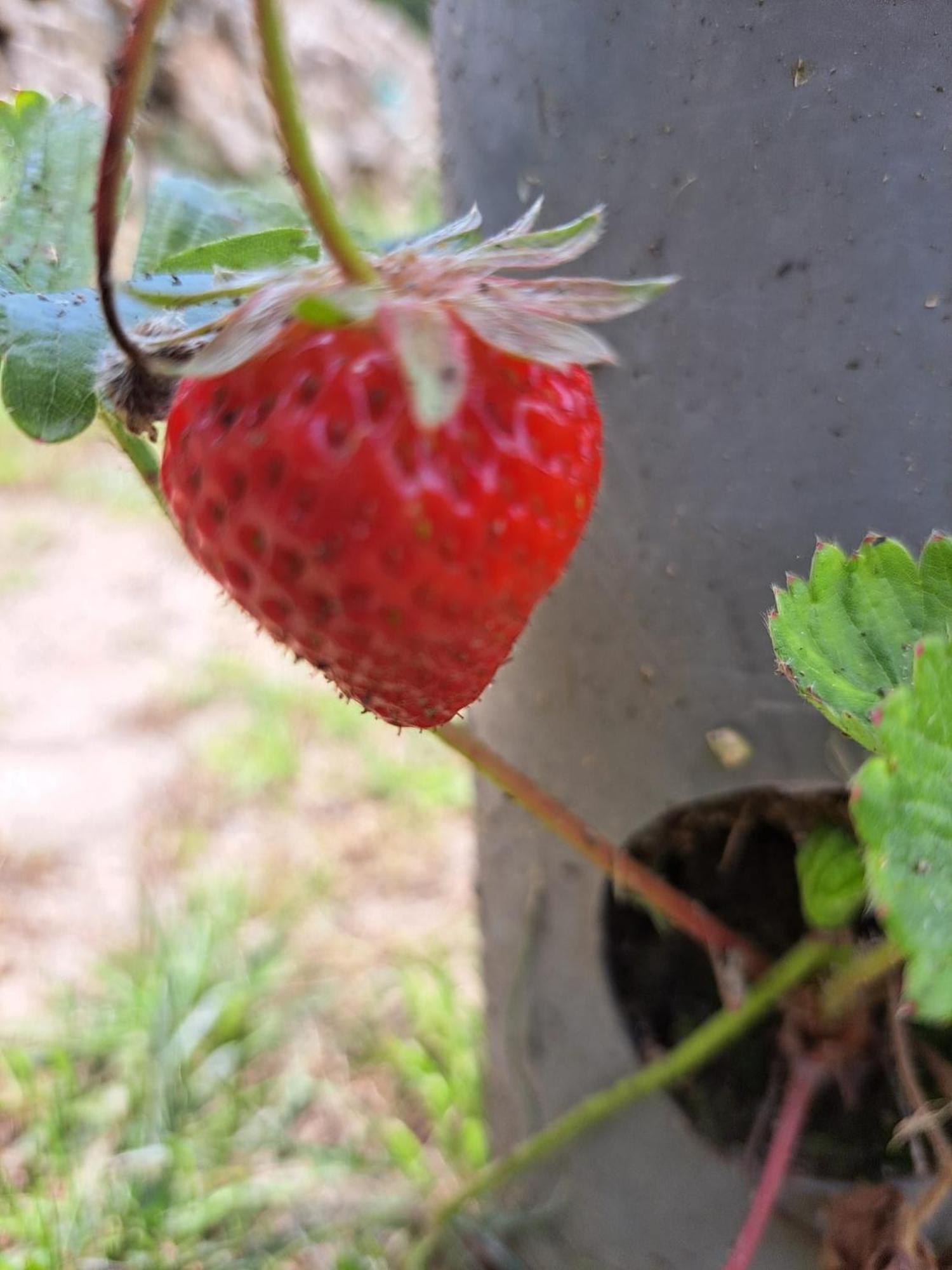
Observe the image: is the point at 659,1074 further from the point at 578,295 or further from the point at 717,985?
the point at 578,295

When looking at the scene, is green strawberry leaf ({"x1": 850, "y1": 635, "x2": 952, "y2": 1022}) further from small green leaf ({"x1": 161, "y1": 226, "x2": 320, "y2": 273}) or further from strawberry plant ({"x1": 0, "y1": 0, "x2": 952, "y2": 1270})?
small green leaf ({"x1": 161, "y1": 226, "x2": 320, "y2": 273})

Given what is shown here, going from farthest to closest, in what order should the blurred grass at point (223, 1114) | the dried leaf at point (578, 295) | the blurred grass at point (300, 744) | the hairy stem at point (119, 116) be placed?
the blurred grass at point (300, 744) → the blurred grass at point (223, 1114) → the dried leaf at point (578, 295) → the hairy stem at point (119, 116)

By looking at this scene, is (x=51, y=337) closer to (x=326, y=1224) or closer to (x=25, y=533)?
(x=326, y=1224)

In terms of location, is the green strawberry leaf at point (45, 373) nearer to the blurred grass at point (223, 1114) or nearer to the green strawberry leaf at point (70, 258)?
the green strawberry leaf at point (70, 258)

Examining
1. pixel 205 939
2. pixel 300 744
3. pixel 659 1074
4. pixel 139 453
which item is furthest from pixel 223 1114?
pixel 139 453

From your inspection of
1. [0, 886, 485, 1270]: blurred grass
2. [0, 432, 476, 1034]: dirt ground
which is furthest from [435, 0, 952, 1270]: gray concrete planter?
[0, 432, 476, 1034]: dirt ground

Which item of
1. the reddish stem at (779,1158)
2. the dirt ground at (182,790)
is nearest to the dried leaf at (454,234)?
the reddish stem at (779,1158)

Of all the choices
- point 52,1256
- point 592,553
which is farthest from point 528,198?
point 52,1256
